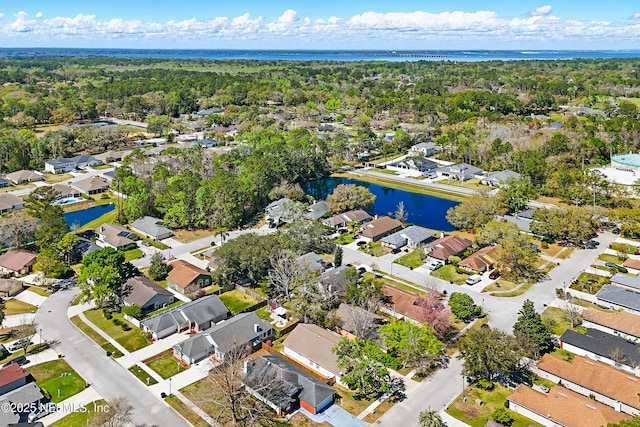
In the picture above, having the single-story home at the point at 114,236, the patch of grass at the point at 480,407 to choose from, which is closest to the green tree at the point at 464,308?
the patch of grass at the point at 480,407

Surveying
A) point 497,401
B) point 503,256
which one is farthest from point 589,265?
point 497,401

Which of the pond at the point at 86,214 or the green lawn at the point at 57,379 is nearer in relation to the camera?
the green lawn at the point at 57,379

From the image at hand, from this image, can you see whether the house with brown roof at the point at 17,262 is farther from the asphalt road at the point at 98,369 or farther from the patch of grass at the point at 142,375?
the patch of grass at the point at 142,375

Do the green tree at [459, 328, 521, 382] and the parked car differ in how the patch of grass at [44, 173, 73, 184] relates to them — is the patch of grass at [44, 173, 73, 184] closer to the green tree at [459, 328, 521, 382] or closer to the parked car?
the parked car

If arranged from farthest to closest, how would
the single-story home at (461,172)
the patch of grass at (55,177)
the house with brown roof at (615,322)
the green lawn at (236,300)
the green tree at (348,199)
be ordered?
the single-story home at (461,172) → the patch of grass at (55,177) → the green tree at (348,199) → the green lawn at (236,300) → the house with brown roof at (615,322)

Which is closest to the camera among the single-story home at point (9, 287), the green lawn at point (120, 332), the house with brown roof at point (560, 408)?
the house with brown roof at point (560, 408)

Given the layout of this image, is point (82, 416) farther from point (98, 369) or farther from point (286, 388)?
point (286, 388)

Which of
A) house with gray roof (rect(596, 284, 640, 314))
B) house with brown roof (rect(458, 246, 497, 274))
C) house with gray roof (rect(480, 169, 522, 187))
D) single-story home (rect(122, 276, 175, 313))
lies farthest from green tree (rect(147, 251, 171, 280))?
house with gray roof (rect(480, 169, 522, 187))

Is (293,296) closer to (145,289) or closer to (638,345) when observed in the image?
(145,289)
